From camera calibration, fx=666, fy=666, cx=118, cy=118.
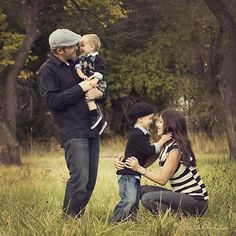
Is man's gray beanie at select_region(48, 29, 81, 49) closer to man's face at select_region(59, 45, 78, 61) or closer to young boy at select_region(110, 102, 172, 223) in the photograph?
man's face at select_region(59, 45, 78, 61)

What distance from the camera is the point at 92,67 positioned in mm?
6633

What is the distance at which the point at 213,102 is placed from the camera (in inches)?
829

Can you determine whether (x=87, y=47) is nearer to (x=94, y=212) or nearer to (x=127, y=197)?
(x=127, y=197)

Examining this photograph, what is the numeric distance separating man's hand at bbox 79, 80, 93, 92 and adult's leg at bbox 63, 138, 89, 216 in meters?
0.48

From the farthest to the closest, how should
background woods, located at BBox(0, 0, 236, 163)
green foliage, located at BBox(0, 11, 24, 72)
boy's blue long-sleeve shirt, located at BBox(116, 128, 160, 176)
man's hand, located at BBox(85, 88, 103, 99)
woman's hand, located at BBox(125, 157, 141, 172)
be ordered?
background woods, located at BBox(0, 0, 236, 163)
green foliage, located at BBox(0, 11, 24, 72)
boy's blue long-sleeve shirt, located at BBox(116, 128, 160, 176)
woman's hand, located at BBox(125, 157, 141, 172)
man's hand, located at BBox(85, 88, 103, 99)

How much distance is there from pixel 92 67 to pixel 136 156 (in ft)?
3.29

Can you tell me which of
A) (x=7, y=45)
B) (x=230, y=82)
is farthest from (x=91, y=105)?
(x=7, y=45)

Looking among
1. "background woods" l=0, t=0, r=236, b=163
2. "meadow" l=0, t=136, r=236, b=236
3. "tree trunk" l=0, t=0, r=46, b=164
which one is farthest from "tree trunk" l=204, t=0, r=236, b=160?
"tree trunk" l=0, t=0, r=46, b=164

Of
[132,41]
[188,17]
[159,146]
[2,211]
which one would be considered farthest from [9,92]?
[159,146]

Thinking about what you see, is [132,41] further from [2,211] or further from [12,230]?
[12,230]

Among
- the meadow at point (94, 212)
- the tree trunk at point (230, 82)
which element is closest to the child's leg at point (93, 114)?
Answer: the meadow at point (94, 212)

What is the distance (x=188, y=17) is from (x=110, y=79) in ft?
16.7

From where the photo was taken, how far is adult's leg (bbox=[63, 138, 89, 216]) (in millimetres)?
6363

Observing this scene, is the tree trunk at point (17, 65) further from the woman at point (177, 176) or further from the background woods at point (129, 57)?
the woman at point (177, 176)
